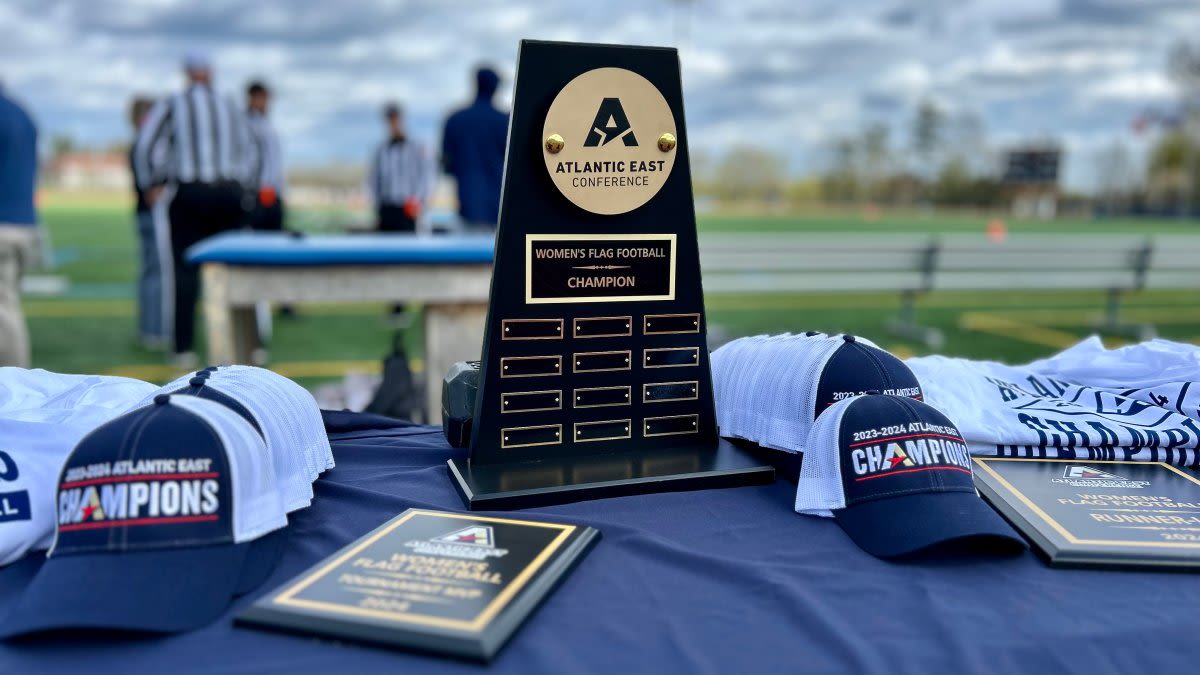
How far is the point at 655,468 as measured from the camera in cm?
144

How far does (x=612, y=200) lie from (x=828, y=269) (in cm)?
513

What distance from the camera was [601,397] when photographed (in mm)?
1505

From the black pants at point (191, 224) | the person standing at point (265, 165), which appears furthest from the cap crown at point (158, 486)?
the person standing at point (265, 165)

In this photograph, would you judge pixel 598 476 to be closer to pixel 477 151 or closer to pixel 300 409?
pixel 300 409

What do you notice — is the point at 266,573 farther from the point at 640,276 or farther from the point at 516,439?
the point at 640,276

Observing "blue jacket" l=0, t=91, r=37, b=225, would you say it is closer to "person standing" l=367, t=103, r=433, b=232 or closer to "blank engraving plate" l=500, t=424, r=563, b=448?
"person standing" l=367, t=103, r=433, b=232

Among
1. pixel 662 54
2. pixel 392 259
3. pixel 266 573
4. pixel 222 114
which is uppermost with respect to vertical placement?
pixel 222 114

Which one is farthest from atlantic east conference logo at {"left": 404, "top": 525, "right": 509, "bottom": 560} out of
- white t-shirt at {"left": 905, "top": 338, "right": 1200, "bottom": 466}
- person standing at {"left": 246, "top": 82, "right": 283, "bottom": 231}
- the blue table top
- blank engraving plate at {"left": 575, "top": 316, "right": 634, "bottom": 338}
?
person standing at {"left": 246, "top": 82, "right": 283, "bottom": 231}

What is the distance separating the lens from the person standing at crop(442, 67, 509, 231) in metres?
6.00

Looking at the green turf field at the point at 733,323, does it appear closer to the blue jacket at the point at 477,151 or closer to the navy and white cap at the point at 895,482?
the blue jacket at the point at 477,151

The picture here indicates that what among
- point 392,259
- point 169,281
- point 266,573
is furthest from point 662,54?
point 169,281

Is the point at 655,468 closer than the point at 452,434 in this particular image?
Yes

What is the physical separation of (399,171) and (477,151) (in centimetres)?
188

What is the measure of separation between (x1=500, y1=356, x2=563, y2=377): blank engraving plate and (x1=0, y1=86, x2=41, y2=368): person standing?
3.62 meters
